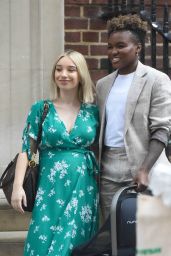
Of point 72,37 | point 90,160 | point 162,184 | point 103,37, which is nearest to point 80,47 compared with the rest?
point 72,37

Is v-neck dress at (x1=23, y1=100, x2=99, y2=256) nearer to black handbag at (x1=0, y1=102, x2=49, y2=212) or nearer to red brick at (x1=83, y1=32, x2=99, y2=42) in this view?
black handbag at (x1=0, y1=102, x2=49, y2=212)

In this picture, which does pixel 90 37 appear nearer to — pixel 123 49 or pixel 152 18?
pixel 152 18

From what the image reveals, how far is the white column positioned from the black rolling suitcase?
1706 mm

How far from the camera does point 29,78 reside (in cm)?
525

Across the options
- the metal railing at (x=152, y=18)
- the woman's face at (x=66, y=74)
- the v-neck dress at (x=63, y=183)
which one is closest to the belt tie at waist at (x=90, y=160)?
the v-neck dress at (x=63, y=183)

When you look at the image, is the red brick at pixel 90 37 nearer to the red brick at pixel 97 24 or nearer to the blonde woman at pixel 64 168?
the red brick at pixel 97 24

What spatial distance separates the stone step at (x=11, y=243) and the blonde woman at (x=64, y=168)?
85cm

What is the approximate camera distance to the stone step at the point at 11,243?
5141 millimetres

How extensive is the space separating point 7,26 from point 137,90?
1612 mm

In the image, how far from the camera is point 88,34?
218 inches

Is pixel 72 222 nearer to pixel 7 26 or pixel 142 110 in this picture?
pixel 142 110

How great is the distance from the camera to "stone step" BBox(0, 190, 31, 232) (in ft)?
17.2

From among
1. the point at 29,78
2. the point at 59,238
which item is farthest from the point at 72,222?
the point at 29,78

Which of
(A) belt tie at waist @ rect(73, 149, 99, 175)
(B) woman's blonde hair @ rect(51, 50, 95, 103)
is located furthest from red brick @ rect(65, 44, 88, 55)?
(A) belt tie at waist @ rect(73, 149, 99, 175)
